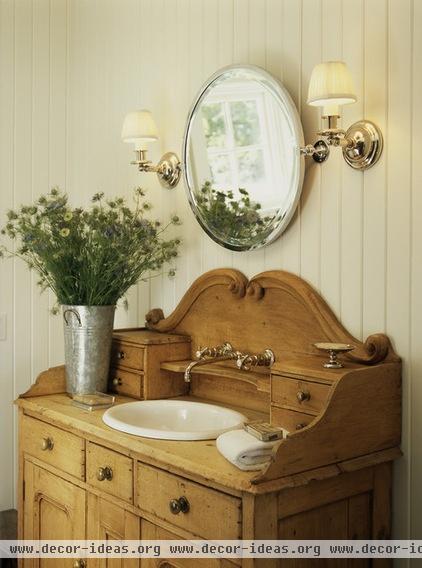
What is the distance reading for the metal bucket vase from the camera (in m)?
2.35

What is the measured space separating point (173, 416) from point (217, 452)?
502 millimetres

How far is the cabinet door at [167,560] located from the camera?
1.62 m

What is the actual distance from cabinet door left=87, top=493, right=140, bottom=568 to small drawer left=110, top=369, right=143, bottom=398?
0.41 meters

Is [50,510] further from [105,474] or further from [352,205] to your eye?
[352,205]

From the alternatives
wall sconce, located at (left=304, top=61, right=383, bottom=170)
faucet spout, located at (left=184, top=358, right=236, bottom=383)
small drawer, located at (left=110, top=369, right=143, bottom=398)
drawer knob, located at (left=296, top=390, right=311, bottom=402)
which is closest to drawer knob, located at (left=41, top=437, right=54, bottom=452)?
small drawer, located at (left=110, top=369, right=143, bottom=398)

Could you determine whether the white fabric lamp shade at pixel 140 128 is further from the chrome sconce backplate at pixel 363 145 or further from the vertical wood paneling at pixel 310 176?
the chrome sconce backplate at pixel 363 145

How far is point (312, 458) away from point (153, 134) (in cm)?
136

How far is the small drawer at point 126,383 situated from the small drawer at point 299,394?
2.08ft

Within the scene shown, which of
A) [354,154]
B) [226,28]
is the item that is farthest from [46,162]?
[354,154]

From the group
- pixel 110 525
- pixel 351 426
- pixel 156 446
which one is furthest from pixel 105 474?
pixel 351 426

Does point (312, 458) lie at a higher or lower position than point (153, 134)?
lower

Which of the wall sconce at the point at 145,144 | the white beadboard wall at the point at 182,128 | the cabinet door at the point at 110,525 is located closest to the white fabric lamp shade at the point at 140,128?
the wall sconce at the point at 145,144

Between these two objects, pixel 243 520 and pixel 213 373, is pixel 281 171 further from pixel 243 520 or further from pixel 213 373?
pixel 243 520

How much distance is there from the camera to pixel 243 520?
1550 millimetres
